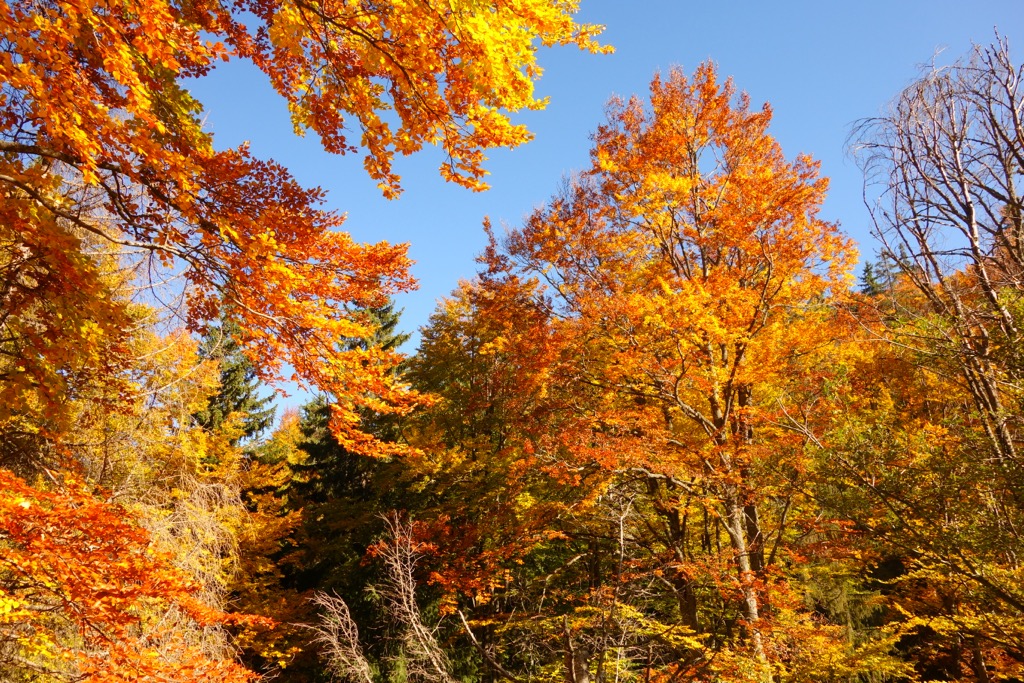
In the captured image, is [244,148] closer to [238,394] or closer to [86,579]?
[86,579]

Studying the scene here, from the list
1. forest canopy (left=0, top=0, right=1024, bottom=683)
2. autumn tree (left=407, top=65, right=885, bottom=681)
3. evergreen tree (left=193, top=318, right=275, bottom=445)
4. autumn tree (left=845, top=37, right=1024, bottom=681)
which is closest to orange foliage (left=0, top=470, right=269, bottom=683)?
forest canopy (left=0, top=0, right=1024, bottom=683)

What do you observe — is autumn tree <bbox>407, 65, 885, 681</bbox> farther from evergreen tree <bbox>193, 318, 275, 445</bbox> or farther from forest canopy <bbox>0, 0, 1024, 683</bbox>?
evergreen tree <bbox>193, 318, 275, 445</bbox>

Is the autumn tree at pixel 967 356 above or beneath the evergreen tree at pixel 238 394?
beneath

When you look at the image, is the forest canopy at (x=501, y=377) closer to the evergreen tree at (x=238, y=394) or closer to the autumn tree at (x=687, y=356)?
the autumn tree at (x=687, y=356)

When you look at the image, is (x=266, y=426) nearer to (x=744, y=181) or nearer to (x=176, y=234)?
(x=176, y=234)

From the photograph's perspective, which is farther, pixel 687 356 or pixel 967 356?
pixel 687 356

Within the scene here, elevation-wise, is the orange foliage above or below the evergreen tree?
below

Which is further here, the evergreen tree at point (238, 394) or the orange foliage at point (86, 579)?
the evergreen tree at point (238, 394)

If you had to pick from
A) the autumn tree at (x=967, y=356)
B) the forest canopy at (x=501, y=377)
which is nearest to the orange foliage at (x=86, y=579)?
the forest canopy at (x=501, y=377)

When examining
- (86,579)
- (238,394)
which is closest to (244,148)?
(86,579)

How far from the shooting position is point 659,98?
10.0 meters

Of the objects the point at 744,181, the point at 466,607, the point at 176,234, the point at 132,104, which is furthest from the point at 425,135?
the point at 466,607

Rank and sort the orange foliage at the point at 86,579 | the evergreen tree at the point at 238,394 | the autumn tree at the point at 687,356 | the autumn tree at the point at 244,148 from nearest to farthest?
the autumn tree at the point at 244,148 → the orange foliage at the point at 86,579 → the autumn tree at the point at 687,356 → the evergreen tree at the point at 238,394

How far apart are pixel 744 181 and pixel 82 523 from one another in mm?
10537
